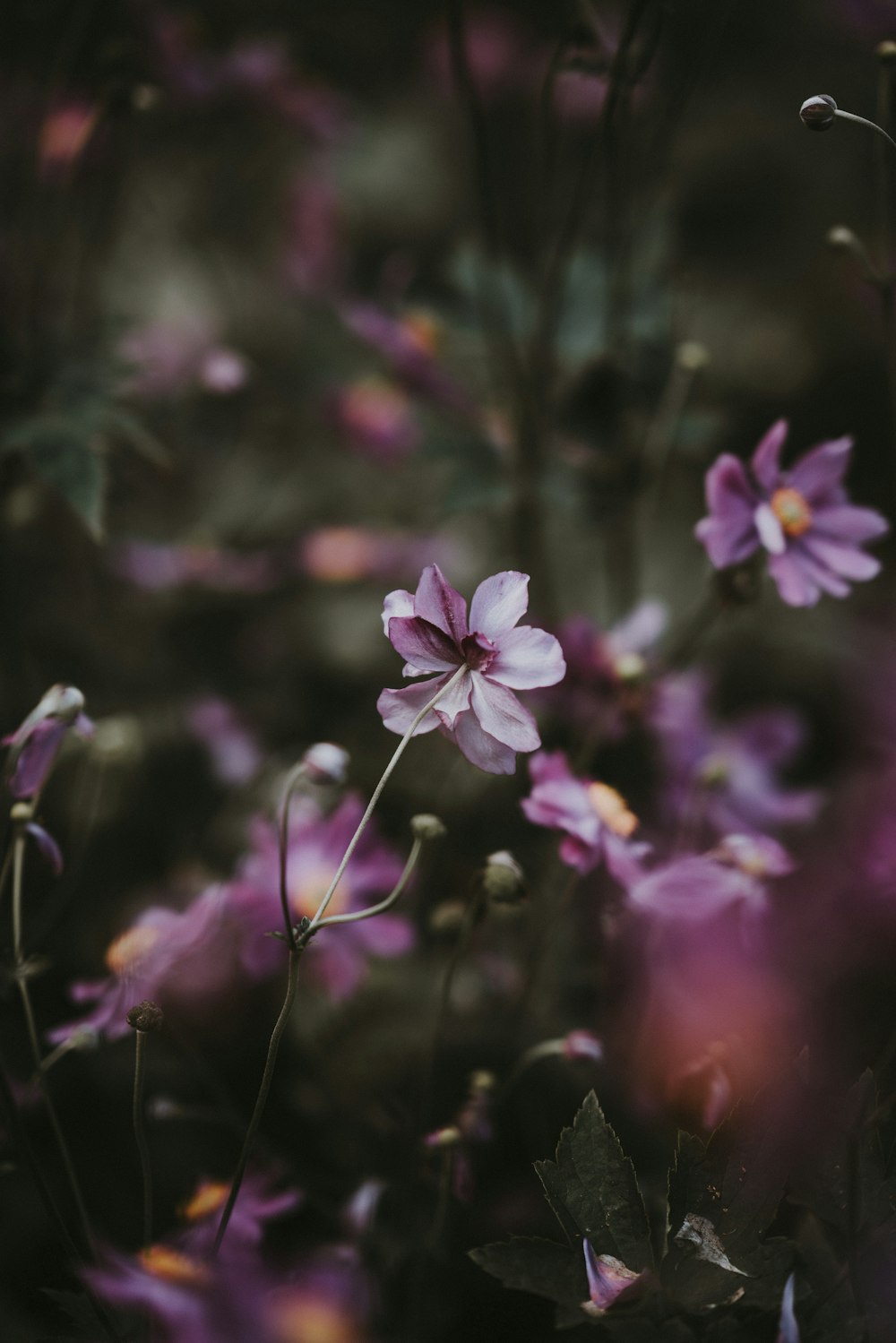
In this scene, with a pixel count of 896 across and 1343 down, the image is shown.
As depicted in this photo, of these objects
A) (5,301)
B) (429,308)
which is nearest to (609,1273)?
(429,308)

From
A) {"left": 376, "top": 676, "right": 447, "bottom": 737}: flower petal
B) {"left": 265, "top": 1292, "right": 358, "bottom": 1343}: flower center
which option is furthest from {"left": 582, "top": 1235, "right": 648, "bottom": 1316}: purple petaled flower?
{"left": 376, "top": 676, "right": 447, "bottom": 737}: flower petal

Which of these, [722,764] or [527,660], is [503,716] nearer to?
[527,660]

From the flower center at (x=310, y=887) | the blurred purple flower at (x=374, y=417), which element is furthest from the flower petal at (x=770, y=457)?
the blurred purple flower at (x=374, y=417)

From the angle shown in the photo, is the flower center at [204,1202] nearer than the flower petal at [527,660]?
No

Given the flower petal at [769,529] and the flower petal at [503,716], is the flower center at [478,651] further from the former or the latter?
the flower petal at [769,529]

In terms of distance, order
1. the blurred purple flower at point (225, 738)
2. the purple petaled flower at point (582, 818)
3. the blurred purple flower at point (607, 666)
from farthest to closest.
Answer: the blurred purple flower at point (225, 738), the blurred purple flower at point (607, 666), the purple petaled flower at point (582, 818)

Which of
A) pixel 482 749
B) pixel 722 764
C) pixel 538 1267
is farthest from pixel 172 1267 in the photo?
pixel 722 764
